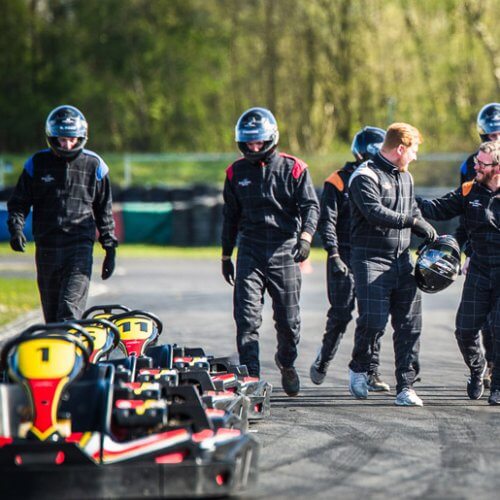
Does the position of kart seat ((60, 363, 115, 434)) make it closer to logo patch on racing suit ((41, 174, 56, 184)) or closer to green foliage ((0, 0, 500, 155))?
logo patch on racing suit ((41, 174, 56, 184))

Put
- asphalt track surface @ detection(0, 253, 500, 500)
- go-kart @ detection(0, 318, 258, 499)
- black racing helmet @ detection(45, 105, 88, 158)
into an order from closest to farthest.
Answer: go-kart @ detection(0, 318, 258, 499), asphalt track surface @ detection(0, 253, 500, 500), black racing helmet @ detection(45, 105, 88, 158)

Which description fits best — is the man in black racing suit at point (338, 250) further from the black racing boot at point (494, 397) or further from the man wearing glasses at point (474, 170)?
the black racing boot at point (494, 397)

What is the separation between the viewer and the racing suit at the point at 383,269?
8.70 m

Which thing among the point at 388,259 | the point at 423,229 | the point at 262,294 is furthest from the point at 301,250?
the point at 423,229

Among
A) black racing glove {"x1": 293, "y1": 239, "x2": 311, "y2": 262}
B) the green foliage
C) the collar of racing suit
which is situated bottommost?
black racing glove {"x1": 293, "y1": 239, "x2": 311, "y2": 262}

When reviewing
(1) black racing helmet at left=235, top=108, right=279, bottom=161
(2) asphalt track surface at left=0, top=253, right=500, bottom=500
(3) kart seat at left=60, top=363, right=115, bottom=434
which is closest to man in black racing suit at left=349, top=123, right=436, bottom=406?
(2) asphalt track surface at left=0, top=253, right=500, bottom=500

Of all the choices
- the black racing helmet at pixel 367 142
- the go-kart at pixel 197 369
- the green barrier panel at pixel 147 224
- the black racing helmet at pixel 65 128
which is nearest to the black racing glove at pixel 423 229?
the black racing helmet at pixel 367 142

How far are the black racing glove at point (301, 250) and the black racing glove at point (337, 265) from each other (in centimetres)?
63

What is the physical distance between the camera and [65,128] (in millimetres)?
9031

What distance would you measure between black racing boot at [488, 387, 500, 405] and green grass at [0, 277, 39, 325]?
6.59m

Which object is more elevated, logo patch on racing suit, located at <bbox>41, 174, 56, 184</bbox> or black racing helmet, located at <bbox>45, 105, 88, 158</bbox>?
black racing helmet, located at <bbox>45, 105, 88, 158</bbox>

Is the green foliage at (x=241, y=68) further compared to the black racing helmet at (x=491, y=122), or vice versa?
the green foliage at (x=241, y=68)

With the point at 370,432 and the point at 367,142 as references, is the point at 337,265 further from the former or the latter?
the point at 370,432

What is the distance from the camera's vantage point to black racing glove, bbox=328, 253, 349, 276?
939 cm
